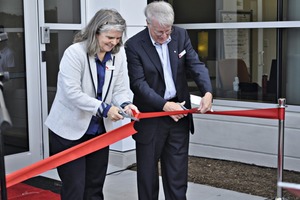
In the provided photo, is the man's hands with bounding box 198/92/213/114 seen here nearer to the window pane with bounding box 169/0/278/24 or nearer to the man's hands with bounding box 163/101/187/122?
the man's hands with bounding box 163/101/187/122

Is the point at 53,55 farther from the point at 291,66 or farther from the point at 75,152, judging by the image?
the point at 75,152

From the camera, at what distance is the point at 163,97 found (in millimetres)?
4973

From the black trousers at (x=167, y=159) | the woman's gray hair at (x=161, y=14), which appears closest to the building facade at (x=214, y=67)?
the black trousers at (x=167, y=159)

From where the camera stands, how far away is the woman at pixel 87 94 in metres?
4.41

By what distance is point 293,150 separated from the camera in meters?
7.08

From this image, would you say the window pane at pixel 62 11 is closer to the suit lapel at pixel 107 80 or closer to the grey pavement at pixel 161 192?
the grey pavement at pixel 161 192

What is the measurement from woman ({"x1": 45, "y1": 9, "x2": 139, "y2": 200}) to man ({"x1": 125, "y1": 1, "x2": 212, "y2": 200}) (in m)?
0.27

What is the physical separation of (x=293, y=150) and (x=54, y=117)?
11.9 feet

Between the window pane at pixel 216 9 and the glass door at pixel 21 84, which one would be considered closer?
the glass door at pixel 21 84

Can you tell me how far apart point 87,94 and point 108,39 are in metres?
0.46

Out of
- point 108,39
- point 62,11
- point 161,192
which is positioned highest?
point 62,11

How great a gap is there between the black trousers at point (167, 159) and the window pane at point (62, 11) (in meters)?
2.92

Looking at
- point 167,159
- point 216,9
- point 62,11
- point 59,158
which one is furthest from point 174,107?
point 216,9

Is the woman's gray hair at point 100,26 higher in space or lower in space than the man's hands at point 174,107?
higher
